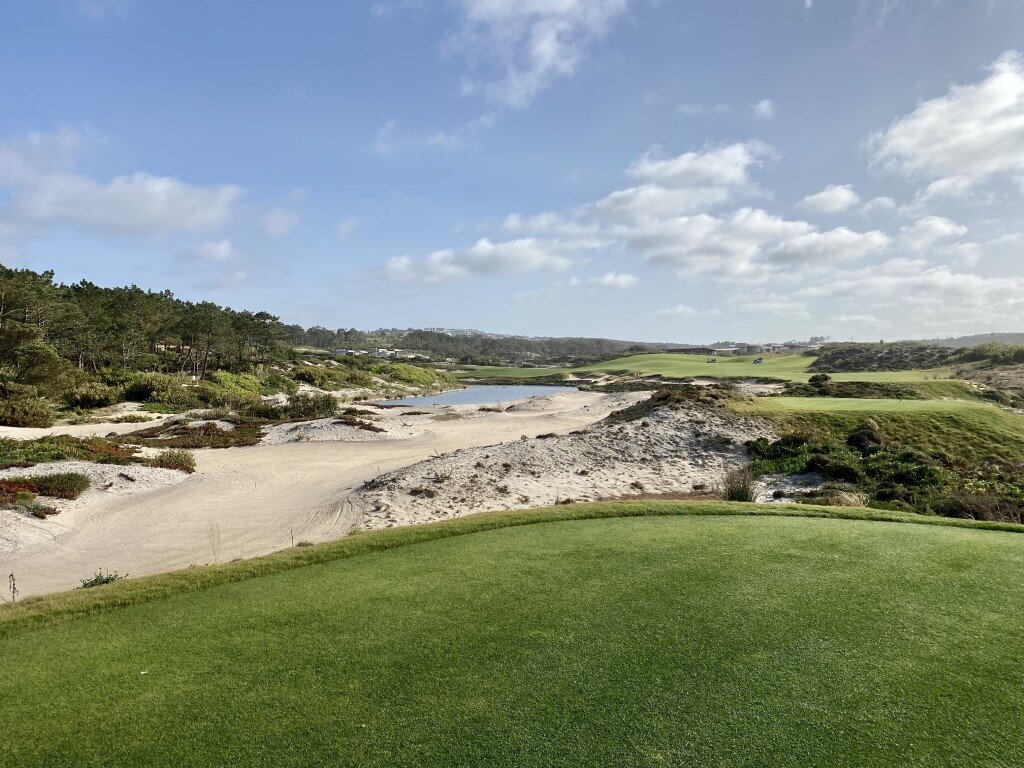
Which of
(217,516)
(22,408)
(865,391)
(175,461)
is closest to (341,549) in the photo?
(217,516)

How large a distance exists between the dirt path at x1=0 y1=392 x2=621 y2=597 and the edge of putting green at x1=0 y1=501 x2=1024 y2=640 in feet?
19.8

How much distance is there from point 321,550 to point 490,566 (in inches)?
130

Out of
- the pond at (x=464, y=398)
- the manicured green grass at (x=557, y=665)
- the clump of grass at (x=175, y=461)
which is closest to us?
the manicured green grass at (x=557, y=665)

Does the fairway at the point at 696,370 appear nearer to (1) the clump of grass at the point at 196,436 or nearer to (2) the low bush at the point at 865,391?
(2) the low bush at the point at 865,391

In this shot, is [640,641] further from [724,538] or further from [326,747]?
[724,538]

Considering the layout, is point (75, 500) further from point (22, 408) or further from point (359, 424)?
point (22, 408)

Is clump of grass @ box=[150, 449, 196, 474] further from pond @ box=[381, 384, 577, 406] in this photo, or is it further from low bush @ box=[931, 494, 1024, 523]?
pond @ box=[381, 384, 577, 406]

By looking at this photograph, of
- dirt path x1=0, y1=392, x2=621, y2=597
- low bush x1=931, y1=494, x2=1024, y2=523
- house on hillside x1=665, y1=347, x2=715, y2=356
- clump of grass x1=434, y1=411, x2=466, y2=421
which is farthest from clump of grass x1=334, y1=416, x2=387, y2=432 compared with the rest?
house on hillside x1=665, y1=347, x2=715, y2=356

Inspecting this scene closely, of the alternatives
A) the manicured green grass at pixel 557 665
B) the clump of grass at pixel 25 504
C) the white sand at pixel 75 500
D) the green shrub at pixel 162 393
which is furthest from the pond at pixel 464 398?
the manicured green grass at pixel 557 665

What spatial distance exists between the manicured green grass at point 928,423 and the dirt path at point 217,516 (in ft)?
61.1

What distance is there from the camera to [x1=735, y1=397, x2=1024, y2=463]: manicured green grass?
65.5 feet

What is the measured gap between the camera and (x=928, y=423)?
868 inches

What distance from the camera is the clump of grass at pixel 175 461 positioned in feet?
71.5

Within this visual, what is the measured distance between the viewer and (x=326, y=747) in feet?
12.5
